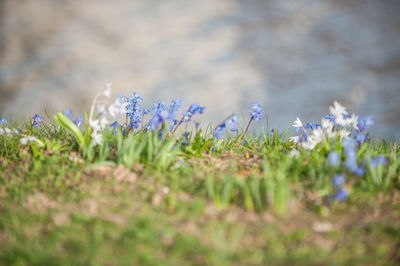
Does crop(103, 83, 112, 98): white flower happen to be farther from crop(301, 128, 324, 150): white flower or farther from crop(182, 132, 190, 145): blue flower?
crop(301, 128, 324, 150): white flower

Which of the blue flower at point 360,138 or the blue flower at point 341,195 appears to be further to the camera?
the blue flower at point 360,138

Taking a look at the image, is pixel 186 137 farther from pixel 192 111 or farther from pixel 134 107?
pixel 134 107

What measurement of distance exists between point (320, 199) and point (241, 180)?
2.21ft

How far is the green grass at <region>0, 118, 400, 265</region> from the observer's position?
7.10 ft

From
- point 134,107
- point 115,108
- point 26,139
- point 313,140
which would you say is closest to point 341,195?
point 313,140

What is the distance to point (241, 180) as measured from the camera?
9.34 ft

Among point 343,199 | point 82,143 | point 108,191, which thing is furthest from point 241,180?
point 82,143

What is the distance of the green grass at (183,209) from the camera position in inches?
85.2

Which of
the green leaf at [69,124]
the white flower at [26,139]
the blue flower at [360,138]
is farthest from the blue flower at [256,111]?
the white flower at [26,139]

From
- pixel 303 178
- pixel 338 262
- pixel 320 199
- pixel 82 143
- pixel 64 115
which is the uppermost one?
pixel 64 115

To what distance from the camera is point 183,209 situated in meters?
2.57

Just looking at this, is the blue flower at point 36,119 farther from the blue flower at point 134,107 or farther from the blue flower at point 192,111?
the blue flower at point 192,111

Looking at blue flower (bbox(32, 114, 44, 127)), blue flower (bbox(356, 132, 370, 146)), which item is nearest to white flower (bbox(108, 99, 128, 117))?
blue flower (bbox(32, 114, 44, 127))

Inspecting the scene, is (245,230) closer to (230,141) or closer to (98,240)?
(98,240)
